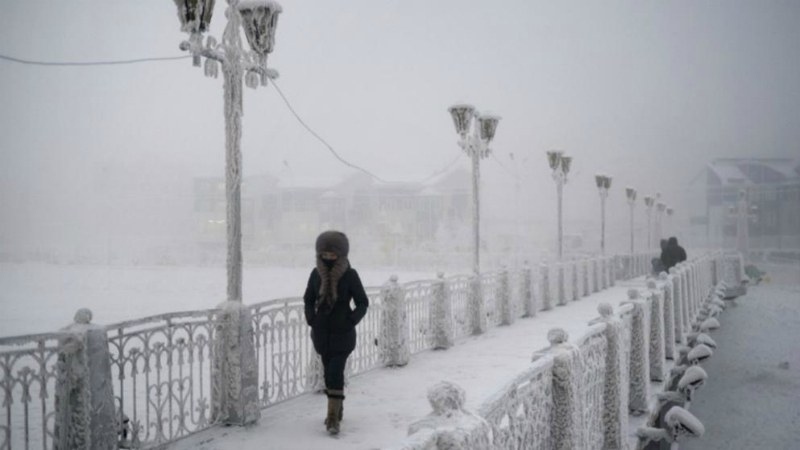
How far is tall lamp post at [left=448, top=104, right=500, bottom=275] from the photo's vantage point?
13784 mm

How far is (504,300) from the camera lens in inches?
578

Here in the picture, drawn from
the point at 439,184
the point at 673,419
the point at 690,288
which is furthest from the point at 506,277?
the point at 439,184

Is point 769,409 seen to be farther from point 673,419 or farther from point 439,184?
point 439,184

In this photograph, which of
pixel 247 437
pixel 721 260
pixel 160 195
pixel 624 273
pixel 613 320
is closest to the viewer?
pixel 613 320

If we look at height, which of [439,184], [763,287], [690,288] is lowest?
[763,287]

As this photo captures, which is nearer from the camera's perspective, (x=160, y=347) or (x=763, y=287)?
(x=160, y=347)

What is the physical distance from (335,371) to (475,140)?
9334mm

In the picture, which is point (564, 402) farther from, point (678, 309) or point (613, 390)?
point (678, 309)

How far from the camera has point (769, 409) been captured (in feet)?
41.4

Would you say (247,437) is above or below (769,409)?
above

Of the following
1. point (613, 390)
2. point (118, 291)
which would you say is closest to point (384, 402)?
point (613, 390)

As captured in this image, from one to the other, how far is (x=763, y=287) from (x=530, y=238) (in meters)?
29.0

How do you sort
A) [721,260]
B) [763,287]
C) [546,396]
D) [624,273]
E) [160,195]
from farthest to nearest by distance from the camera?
[160,195] < [763,287] < [624,273] < [721,260] < [546,396]

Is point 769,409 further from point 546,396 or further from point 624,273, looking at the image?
point 624,273
